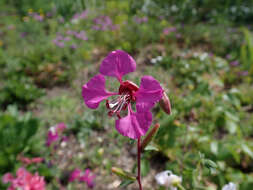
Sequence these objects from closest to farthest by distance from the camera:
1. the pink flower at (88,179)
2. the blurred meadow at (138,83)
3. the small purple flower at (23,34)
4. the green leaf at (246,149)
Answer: the green leaf at (246,149) < the blurred meadow at (138,83) < the pink flower at (88,179) < the small purple flower at (23,34)

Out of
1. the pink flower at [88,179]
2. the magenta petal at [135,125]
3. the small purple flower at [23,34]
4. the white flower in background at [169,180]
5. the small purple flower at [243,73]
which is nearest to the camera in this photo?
the magenta petal at [135,125]

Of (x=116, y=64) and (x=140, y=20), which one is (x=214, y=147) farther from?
(x=140, y=20)

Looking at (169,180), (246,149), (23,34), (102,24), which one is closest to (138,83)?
(169,180)

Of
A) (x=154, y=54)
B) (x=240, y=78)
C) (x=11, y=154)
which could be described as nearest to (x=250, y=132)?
(x=240, y=78)

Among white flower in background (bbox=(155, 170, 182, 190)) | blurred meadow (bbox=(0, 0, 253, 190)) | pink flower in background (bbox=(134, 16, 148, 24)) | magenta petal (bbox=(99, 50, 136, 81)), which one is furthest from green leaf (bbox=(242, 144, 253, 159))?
pink flower in background (bbox=(134, 16, 148, 24))

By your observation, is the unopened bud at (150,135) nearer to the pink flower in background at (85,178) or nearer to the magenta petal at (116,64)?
the magenta petal at (116,64)

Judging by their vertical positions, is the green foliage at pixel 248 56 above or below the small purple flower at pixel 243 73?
above

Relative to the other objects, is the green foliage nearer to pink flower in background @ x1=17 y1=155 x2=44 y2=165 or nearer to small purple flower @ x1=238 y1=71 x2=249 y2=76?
small purple flower @ x1=238 y1=71 x2=249 y2=76

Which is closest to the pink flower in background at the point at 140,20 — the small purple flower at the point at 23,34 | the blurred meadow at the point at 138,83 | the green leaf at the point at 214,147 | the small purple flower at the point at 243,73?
the blurred meadow at the point at 138,83
